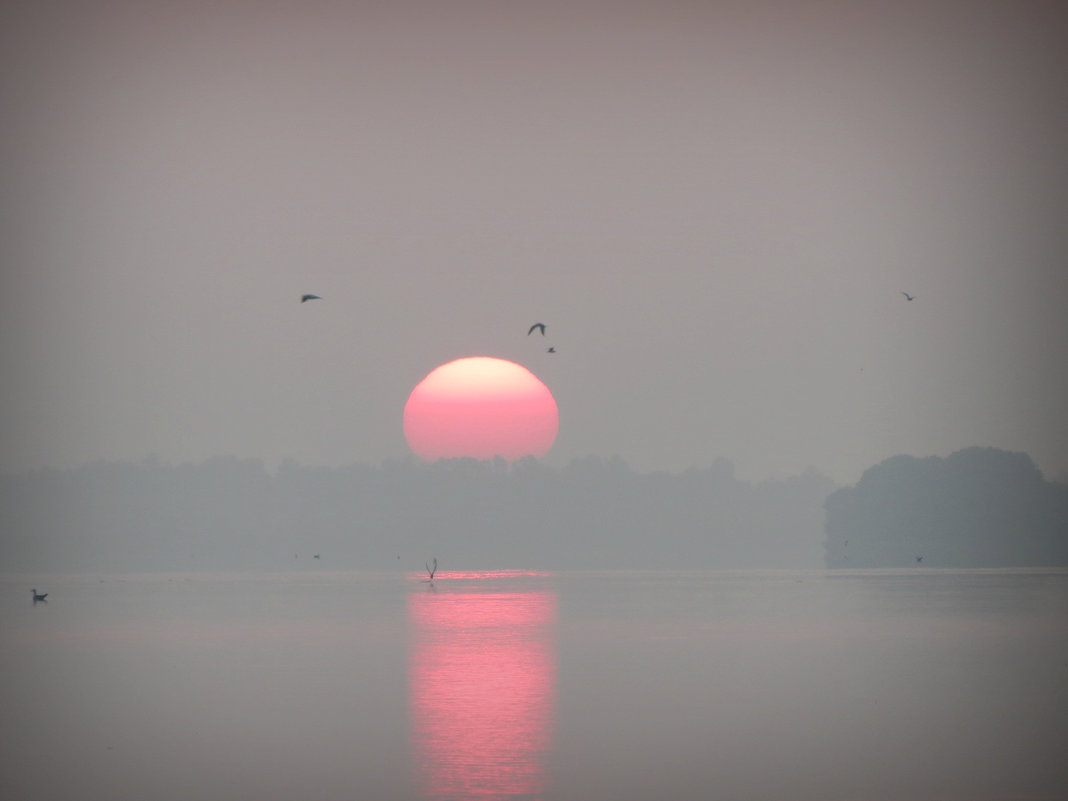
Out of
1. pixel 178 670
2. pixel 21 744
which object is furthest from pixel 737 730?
pixel 178 670

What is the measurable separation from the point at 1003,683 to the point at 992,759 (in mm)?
15073

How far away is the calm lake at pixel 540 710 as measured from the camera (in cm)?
2828

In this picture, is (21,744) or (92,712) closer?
(21,744)

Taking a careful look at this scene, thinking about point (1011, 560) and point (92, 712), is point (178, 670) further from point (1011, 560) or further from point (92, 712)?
point (1011, 560)

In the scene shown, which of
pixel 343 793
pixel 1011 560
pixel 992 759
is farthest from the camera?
pixel 1011 560

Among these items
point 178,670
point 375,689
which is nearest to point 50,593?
point 178,670

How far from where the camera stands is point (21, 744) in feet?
109

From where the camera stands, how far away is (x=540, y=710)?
37875 millimetres

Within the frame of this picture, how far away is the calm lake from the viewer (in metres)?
28.3

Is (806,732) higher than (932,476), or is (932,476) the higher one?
(932,476)

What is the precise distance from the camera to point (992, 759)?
30.6 meters

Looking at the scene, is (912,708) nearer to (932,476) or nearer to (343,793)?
(343,793)

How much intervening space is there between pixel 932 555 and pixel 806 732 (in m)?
173

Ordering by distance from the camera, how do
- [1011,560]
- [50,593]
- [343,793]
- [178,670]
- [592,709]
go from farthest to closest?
[1011,560], [50,593], [178,670], [592,709], [343,793]
